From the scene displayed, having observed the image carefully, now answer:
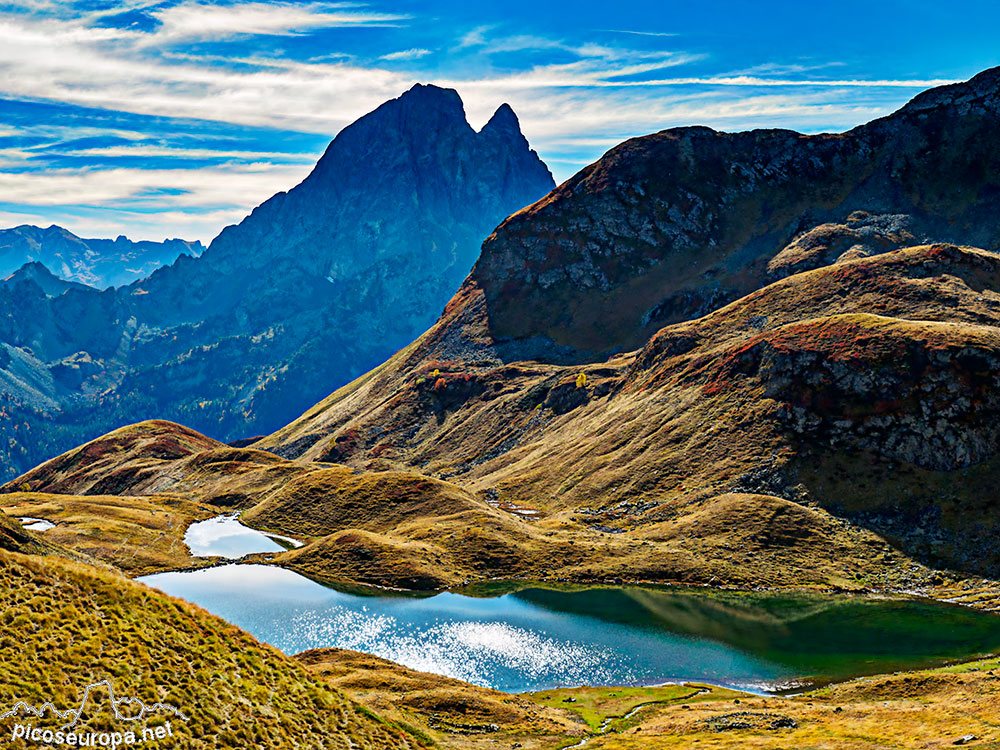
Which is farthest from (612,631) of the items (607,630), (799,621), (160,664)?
(160,664)

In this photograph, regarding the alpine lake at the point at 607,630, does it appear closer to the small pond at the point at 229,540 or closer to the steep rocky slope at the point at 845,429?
the small pond at the point at 229,540

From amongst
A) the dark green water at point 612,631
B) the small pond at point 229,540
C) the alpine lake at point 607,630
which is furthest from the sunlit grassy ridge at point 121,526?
the dark green water at point 612,631

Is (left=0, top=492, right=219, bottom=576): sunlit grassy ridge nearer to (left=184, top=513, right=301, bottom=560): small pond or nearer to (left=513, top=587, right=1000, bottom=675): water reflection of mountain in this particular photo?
(left=184, top=513, right=301, bottom=560): small pond

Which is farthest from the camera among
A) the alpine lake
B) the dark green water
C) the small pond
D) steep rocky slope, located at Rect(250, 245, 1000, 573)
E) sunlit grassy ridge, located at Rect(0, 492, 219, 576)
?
the small pond

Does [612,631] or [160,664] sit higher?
[160,664]

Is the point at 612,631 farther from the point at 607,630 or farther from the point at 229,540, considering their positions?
the point at 229,540

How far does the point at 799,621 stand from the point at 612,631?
90.4 ft

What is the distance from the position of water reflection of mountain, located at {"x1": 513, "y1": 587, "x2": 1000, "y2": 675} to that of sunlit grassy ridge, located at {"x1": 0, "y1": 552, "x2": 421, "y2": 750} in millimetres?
63974

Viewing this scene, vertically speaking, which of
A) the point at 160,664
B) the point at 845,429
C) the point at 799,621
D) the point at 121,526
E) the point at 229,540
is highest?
the point at 160,664

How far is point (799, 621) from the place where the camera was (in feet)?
342

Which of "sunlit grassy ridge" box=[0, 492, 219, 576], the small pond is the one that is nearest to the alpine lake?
"sunlit grassy ridge" box=[0, 492, 219, 576]

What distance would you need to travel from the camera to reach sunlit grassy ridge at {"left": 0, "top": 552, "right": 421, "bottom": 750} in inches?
1437

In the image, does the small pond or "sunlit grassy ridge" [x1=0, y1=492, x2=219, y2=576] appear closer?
"sunlit grassy ridge" [x1=0, y1=492, x2=219, y2=576]

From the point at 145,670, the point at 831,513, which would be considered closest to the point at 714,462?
the point at 831,513
